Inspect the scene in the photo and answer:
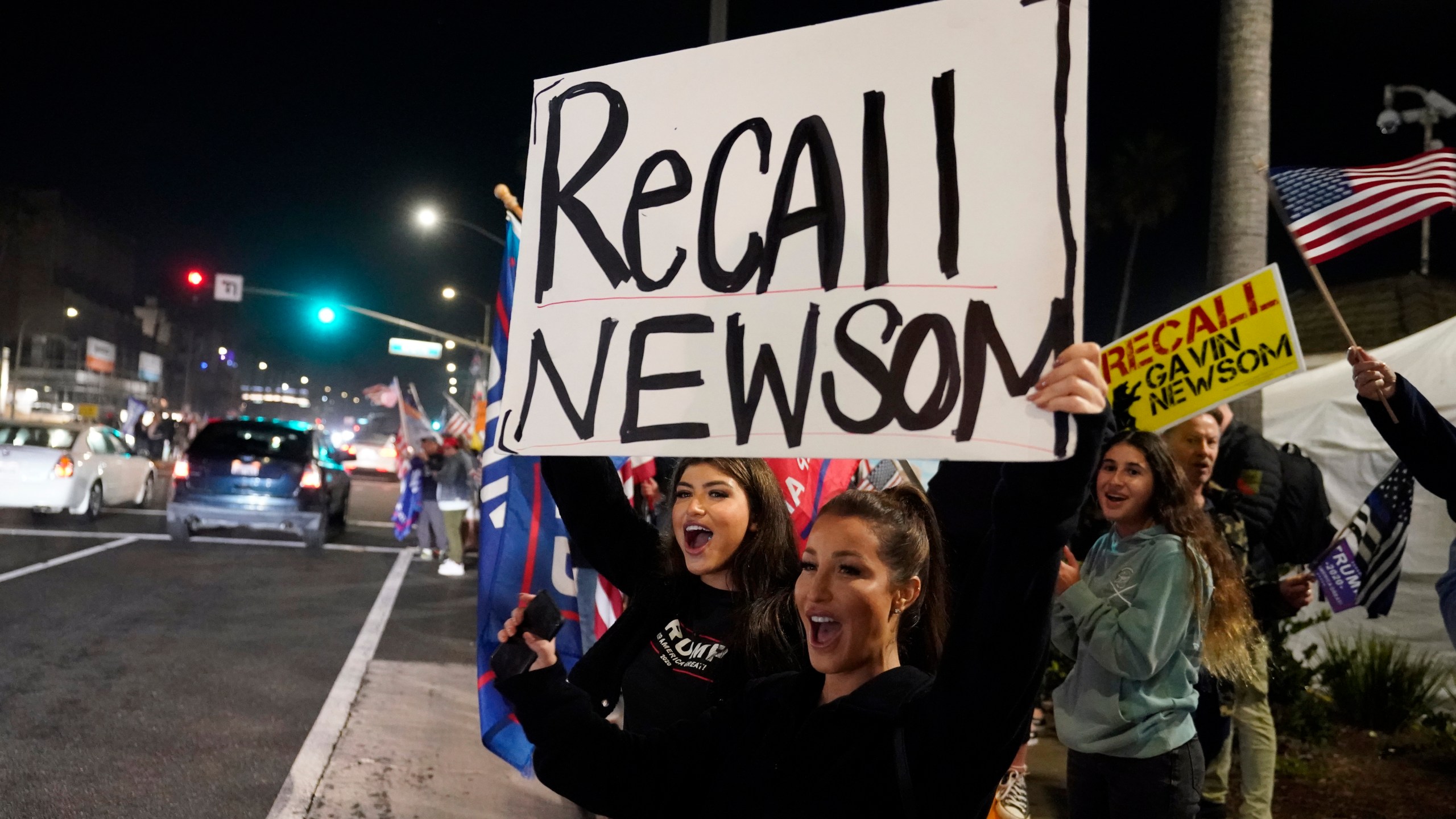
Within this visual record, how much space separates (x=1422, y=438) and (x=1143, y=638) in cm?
103

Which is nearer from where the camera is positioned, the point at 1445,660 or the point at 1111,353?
the point at 1111,353

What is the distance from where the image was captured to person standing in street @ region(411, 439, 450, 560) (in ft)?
43.7

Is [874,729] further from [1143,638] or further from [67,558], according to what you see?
[67,558]

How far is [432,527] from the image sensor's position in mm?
13578

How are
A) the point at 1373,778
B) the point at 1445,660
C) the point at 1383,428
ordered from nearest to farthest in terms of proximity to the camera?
the point at 1383,428 → the point at 1373,778 → the point at 1445,660

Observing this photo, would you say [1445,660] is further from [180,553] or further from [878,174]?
[180,553]

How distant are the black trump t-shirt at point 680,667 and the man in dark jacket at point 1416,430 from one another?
2.02m

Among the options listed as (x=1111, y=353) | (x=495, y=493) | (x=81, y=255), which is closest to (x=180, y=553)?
(x=495, y=493)

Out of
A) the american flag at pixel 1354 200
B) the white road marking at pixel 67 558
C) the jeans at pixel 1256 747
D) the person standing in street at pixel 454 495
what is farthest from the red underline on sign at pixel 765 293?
the person standing in street at pixel 454 495

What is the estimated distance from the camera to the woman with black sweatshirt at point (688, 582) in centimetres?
248

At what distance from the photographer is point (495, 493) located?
3.80 metres

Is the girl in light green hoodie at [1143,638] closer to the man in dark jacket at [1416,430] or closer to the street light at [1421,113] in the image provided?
the man in dark jacket at [1416,430]

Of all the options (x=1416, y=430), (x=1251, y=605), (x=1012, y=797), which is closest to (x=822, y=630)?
(x=1416, y=430)

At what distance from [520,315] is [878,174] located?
2.55 feet
